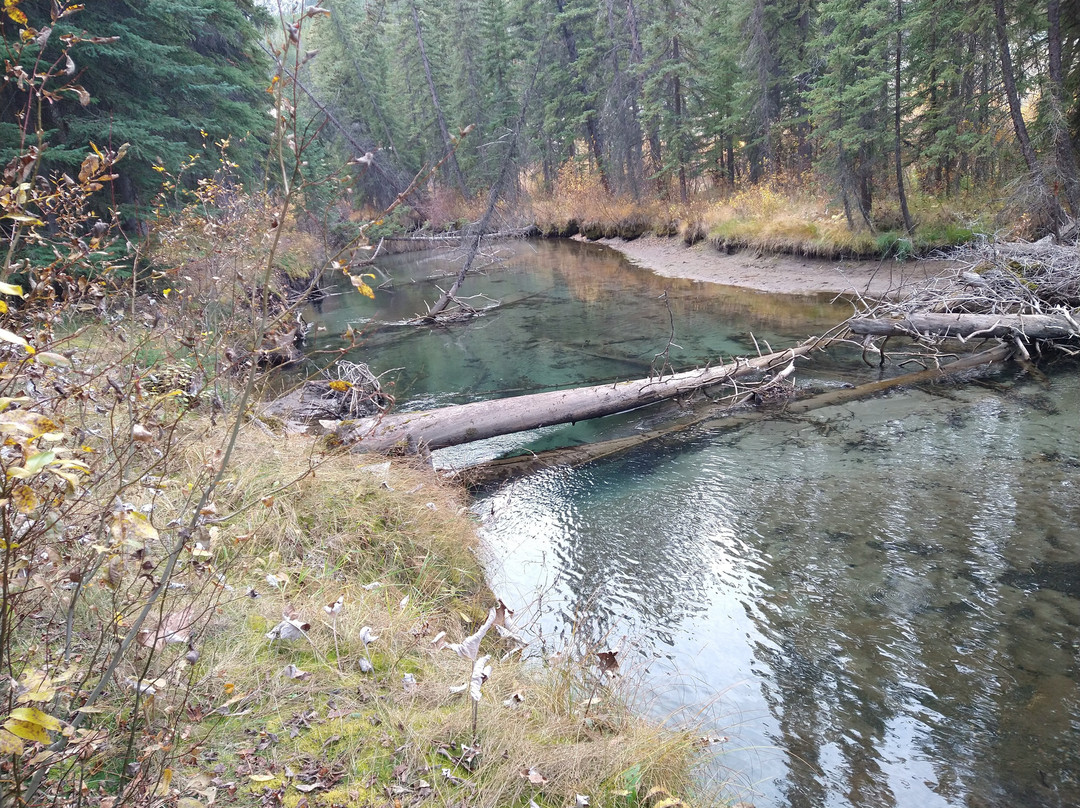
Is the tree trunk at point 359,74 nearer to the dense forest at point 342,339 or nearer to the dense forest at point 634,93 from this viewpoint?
the dense forest at point 634,93

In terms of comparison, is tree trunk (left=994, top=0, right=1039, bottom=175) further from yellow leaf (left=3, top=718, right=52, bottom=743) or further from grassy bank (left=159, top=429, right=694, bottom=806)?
yellow leaf (left=3, top=718, right=52, bottom=743)

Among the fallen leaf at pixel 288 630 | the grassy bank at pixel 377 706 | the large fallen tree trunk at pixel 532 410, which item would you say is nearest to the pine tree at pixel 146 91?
the large fallen tree trunk at pixel 532 410

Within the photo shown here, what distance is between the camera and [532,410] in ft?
25.7

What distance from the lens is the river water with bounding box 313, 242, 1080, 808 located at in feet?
11.2

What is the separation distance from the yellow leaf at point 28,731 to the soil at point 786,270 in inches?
491

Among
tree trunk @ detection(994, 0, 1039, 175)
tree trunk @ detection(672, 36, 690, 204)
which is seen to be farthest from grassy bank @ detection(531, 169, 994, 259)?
tree trunk @ detection(672, 36, 690, 204)

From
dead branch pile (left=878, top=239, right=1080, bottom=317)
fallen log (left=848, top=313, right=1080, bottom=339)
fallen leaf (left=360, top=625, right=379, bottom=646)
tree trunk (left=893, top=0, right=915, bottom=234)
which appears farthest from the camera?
tree trunk (left=893, top=0, right=915, bottom=234)

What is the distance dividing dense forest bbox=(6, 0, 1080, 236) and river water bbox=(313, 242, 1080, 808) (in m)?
3.50

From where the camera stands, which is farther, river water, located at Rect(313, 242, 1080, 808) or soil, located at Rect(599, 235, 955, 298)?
soil, located at Rect(599, 235, 955, 298)

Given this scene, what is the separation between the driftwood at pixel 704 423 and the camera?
24.2ft

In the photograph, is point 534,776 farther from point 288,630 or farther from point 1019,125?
point 1019,125

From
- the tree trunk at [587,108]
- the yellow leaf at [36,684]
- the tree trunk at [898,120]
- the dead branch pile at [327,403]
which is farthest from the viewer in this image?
the tree trunk at [587,108]

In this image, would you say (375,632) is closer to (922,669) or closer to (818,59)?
(922,669)

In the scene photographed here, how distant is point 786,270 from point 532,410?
459 inches
